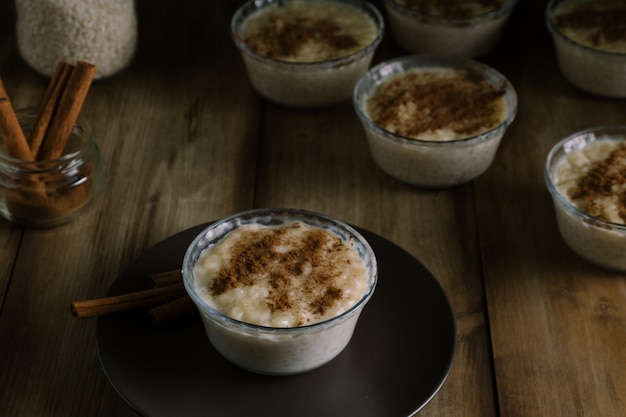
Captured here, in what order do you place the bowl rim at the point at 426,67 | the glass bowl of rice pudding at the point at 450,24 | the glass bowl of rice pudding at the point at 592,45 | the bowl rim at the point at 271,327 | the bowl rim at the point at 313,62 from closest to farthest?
the bowl rim at the point at 271,327 → the bowl rim at the point at 426,67 → the bowl rim at the point at 313,62 → the glass bowl of rice pudding at the point at 592,45 → the glass bowl of rice pudding at the point at 450,24

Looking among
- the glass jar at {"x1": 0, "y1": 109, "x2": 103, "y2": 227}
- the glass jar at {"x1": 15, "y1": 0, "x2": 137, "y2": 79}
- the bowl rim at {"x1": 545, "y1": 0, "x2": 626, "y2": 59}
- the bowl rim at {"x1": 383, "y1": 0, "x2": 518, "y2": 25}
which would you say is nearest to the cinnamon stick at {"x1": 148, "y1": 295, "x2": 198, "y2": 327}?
the glass jar at {"x1": 0, "y1": 109, "x2": 103, "y2": 227}

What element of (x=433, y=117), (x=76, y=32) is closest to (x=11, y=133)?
(x=76, y=32)

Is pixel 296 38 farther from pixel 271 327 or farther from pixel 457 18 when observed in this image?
pixel 271 327

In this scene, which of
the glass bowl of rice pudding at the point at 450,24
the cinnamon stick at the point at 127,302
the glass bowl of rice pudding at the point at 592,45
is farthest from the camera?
the glass bowl of rice pudding at the point at 450,24

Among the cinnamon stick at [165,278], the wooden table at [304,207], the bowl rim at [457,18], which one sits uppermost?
the cinnamon stick at [165,278]

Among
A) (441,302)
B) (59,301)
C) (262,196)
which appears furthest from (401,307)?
(59,301)

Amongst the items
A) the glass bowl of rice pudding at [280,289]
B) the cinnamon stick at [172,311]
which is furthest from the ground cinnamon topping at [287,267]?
the cinnamon stick at [172,311]

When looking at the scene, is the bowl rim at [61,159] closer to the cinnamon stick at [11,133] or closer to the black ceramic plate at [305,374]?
the cinnamon stick at [11,133]
